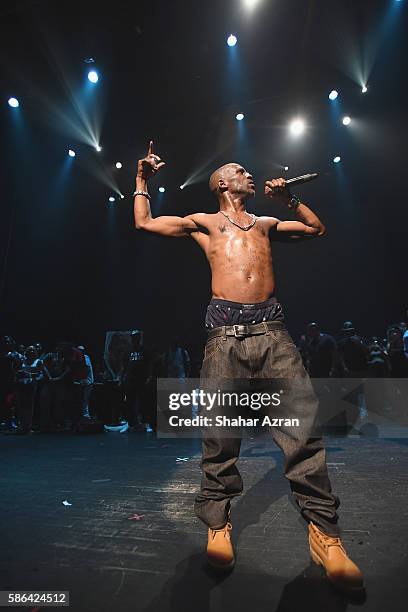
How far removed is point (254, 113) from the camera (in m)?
10.4

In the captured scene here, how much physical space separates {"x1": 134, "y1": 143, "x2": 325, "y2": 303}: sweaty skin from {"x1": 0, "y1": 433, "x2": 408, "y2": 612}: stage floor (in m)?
1.42

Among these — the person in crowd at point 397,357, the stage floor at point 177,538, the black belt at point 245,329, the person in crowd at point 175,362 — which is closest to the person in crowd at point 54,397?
the person in crowd at point 175,362

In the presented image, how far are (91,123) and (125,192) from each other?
3.64 meters

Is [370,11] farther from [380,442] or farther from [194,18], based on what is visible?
[380,442]

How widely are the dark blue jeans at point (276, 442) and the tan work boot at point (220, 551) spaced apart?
0.13 ft

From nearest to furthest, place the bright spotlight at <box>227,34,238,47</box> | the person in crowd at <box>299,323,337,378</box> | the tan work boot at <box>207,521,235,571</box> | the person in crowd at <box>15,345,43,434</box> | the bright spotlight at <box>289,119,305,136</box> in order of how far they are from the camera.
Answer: the tan work boot at <box>207,521,235,571</box>, the person in crowd at <box>299,323,337,378</box>, the person in crowd at <box>15,345,43,434</box>, the bright spotlight at <box>227,34,238,47</box>, the bright spotlight at <box>289,119,305,136</box>

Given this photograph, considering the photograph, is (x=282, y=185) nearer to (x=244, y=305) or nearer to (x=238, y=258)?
(x=238, y=258)

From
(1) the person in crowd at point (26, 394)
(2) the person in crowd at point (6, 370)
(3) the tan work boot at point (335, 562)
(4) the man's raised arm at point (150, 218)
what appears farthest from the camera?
(2) the person in crowd at point (6, 370)

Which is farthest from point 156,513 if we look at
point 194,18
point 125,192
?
point 125,192

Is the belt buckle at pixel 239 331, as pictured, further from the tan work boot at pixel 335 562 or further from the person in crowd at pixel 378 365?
the person in crowd at pixel 378 365

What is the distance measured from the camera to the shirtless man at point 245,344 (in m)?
1.67

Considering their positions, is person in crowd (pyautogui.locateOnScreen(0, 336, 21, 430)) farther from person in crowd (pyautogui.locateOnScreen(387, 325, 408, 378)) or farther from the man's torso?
person in crowd (pyautogui.locateOnScreen(387, 325, 408, 378))

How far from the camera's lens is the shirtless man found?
1.67 m

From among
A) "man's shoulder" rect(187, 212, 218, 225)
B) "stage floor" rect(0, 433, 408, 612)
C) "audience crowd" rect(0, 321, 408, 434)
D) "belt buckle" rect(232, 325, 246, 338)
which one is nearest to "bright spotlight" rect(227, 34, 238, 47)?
"audience crowd" rect(0, 321, 408, 434)
